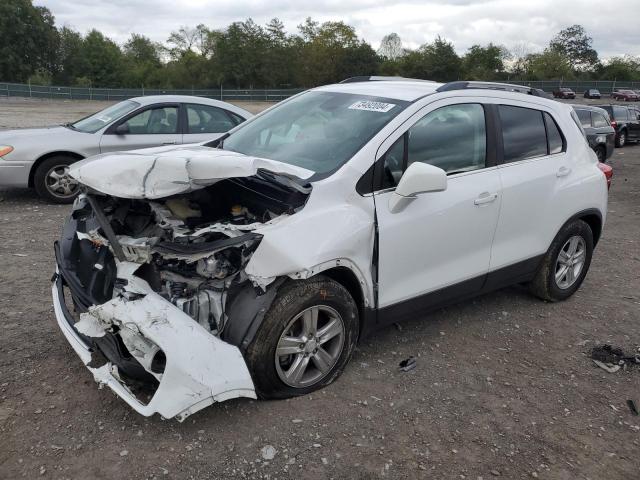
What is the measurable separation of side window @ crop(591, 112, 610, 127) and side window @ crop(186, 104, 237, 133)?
34.3 feet

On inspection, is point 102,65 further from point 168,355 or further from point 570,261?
point 168,355

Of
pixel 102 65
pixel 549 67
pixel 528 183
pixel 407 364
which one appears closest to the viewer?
pixel 407 364

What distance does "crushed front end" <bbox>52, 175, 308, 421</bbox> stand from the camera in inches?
109

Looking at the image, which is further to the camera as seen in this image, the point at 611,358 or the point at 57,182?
the point at 57,182

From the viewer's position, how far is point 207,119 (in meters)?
8.56

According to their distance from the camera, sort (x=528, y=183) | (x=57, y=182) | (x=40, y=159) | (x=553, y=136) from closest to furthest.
Answer: 1. (x=528, y=183)
2. (x=553, y=136)
3. (x=40, y=159)
4. (x=57, y=182)

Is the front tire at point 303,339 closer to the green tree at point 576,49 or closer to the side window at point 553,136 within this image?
the side window at point 553,136

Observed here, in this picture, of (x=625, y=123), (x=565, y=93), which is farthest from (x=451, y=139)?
(x=565, y=93)

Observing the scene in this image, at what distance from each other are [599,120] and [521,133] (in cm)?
1213

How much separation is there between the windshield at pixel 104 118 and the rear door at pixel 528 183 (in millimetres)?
5864

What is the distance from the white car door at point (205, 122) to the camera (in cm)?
839

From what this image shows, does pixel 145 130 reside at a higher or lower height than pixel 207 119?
lower

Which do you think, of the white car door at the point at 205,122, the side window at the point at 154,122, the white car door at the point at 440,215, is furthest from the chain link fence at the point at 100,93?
the white car door at the point at 440,215

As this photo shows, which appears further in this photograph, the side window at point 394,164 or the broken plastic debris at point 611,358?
the broken plastic debris at point 611,358
